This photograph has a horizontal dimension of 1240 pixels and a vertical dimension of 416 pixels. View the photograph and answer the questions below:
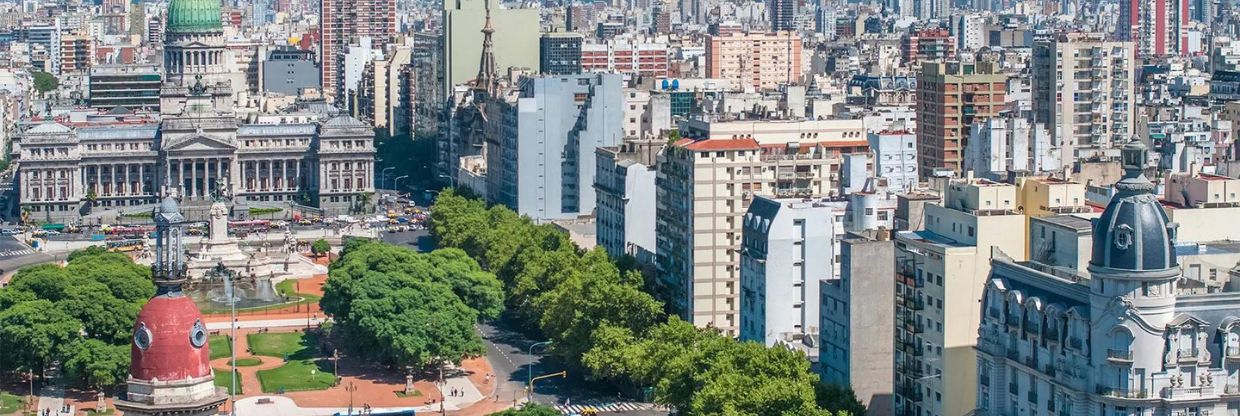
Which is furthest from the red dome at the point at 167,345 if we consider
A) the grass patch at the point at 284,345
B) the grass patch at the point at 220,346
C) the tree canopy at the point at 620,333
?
the grass patch at the point at 284,345

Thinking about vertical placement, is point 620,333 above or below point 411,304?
below

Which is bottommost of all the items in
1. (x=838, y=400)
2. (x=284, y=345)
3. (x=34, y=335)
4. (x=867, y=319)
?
(x=284, y=345)

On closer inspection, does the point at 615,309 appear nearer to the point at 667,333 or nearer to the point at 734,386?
the point at 667,333

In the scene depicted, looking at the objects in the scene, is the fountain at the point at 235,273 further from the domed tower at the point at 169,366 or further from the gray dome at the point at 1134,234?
the domed tower at the point at 169,366

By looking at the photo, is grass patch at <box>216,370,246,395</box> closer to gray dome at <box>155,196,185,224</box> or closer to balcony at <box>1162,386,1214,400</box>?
gray dome at <box>155,196,185,224</box>

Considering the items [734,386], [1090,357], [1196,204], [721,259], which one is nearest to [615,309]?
[721,259]

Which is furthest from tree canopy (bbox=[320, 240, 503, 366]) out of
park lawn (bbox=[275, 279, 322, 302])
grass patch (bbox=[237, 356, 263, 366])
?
park lawn (bbox=[275, 279, 322, 302])

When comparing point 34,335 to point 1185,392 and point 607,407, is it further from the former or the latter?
point 1185,392

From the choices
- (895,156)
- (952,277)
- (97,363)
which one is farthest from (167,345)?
(895,156)
